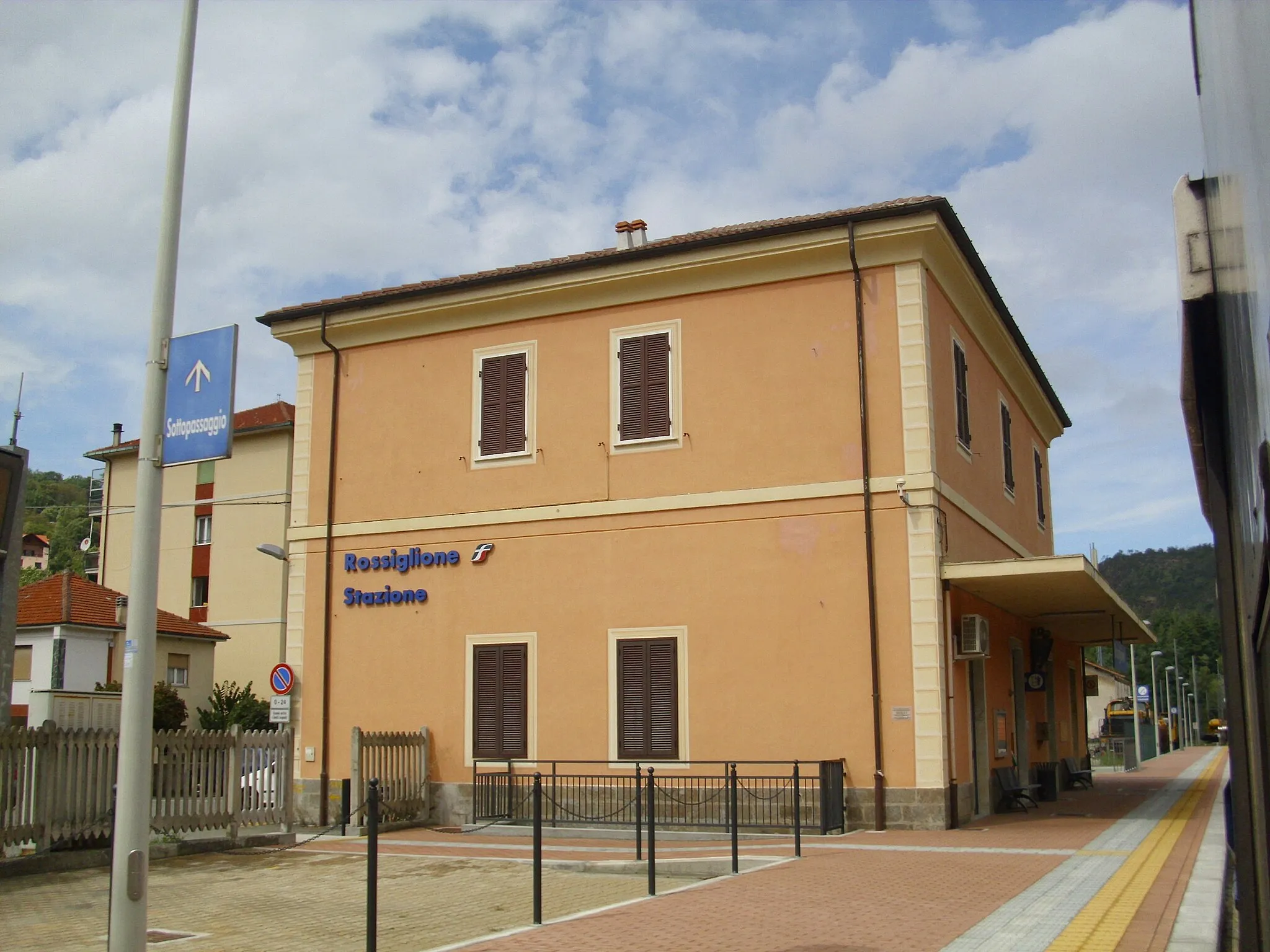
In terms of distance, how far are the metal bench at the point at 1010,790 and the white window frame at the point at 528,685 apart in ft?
23.9

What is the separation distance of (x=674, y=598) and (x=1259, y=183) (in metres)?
16.0

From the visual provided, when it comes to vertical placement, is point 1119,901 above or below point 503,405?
below

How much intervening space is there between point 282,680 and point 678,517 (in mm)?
7107

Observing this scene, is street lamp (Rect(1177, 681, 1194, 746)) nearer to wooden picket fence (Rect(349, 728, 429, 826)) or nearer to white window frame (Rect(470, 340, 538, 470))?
white window frame (Rect(470, 340, 538, 470))

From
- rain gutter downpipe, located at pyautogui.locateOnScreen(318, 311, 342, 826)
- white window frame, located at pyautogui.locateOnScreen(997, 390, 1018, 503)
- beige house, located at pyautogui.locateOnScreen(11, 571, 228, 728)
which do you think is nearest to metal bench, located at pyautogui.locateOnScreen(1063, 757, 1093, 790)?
white window frame, located at pyautogui.locateOnScreen(997, 390, 1018, 503)

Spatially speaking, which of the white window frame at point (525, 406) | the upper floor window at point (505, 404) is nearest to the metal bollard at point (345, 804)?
the white window frame at point (525, 406)

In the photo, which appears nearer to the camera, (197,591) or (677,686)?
(677,686)

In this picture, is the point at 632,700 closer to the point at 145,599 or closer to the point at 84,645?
the point at 145,599

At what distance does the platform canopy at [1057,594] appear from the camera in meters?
16.1

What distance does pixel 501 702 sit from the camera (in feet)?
61.0

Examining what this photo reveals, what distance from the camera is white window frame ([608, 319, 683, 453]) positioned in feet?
59.1

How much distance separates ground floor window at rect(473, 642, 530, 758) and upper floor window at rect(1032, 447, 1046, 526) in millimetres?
12829

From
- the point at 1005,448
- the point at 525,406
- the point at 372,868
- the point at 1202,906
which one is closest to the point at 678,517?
the point at 525,406

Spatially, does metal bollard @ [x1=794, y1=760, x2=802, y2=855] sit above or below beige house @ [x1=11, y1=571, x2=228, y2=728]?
below
